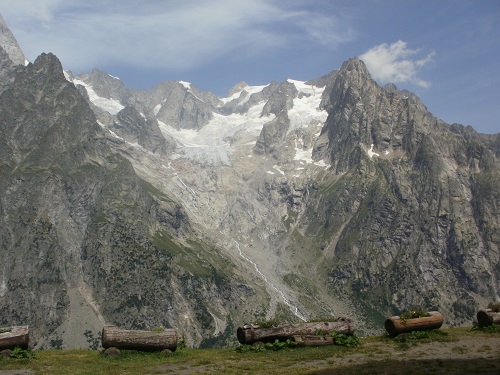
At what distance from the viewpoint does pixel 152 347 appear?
Result: 39.3 meters

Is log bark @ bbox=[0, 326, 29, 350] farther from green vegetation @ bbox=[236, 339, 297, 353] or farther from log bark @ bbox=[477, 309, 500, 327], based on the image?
log bark @ bbox=[477, 309, 500, 327]

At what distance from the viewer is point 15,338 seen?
37656mm

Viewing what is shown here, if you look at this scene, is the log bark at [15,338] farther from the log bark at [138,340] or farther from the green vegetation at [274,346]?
the green vegetation at [274,346]

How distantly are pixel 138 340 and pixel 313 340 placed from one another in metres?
14.9

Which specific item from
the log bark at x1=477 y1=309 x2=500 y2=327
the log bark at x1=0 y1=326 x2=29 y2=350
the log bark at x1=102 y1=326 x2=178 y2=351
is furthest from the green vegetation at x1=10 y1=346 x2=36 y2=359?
the log bark at x1=477 y1=309 x2=500 y2=327

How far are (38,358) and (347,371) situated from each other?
978 inches

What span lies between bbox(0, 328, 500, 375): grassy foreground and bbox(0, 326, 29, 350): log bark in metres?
1.66

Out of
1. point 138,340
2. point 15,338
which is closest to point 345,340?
point 138,340

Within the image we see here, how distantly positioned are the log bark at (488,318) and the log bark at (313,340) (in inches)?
595

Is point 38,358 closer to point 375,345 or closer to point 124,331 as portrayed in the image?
point 124,331

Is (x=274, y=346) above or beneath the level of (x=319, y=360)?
above

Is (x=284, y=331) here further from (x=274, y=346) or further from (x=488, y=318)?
(x=488, y=318)

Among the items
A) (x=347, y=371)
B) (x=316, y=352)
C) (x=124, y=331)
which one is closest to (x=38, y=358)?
(x=124, y=331)

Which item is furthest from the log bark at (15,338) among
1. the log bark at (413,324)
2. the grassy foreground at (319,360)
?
the log bark at (413,324)
